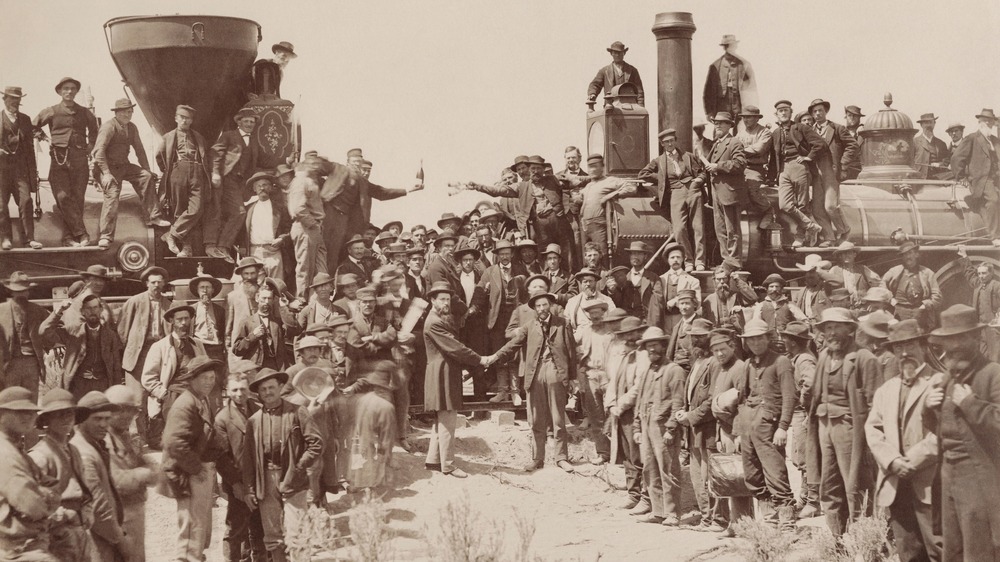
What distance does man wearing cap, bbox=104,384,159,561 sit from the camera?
10648 millimetres

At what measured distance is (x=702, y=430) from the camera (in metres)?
13.4

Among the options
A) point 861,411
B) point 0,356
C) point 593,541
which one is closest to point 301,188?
point 0,356

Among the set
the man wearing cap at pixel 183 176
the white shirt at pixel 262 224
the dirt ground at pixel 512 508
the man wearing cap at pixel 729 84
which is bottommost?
the dirt ground at pixel 512 508

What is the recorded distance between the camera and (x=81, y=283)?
1577 centimetres

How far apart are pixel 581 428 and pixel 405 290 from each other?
8.63 ft

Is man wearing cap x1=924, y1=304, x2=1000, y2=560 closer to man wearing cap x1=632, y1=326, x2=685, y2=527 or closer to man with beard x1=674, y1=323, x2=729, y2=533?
man with beard x1=674, y1=323, x2=729, y2=533

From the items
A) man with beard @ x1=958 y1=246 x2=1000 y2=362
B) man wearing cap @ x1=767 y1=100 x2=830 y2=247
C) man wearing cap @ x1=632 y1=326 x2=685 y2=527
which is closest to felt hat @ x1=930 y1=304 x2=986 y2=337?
man wearing cap @ x1=632 y1=326 x2=685 y2=527

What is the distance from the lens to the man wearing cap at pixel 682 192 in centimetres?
1791

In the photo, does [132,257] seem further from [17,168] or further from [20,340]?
[20,340]

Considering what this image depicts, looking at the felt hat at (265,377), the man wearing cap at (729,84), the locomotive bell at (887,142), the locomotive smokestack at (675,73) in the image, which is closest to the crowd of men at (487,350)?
the felt hat at (265,377)

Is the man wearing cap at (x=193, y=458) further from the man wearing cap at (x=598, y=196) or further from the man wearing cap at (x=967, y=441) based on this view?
the man wearing cap at (x=598, y=196)

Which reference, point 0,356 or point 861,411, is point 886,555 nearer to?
point 861,411

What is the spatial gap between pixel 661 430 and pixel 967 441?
439 cm

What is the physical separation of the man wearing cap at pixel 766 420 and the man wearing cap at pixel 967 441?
267 cm
